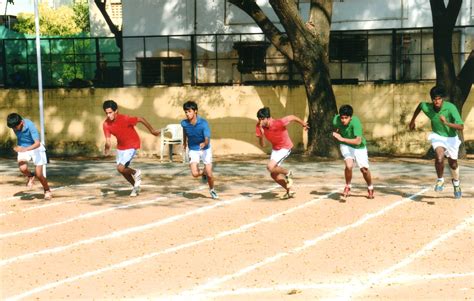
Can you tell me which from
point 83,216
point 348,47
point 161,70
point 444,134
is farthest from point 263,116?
point 161,70

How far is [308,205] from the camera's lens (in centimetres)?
1208

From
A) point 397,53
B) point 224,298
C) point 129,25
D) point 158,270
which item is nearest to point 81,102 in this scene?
point 129,25

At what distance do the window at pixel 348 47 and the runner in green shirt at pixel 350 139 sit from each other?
31.2 feet

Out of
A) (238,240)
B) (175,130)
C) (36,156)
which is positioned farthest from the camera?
(175,130)

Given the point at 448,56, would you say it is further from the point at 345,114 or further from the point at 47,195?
the point at 47,195

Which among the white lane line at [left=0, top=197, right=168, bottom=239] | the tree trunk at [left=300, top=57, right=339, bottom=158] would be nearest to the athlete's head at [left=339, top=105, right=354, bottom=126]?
the white lane line at [left=0, top=197, right=168, bottom=239]

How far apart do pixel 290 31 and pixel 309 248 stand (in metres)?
9.54

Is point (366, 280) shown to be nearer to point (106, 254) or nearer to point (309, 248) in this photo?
point (309, 248)

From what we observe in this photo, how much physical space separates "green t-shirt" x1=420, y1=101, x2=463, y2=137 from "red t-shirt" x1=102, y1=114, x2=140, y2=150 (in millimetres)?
4814

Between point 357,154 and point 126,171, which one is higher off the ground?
point 357,154

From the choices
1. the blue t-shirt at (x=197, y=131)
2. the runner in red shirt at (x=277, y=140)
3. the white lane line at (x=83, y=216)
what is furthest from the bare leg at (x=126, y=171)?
the runner in red shirt at (x=277, y=140)

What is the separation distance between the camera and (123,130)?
42.0 ft

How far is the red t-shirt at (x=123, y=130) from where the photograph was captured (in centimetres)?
1269

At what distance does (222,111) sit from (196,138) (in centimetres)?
777
